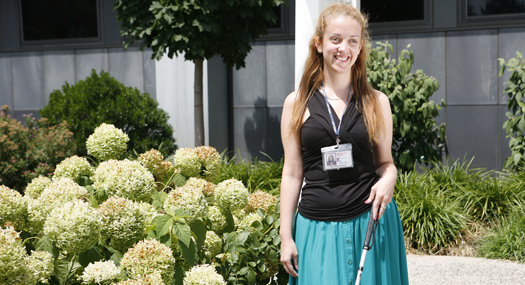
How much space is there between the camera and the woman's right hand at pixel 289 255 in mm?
2279

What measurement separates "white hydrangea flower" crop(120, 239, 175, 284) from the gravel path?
329 centimetres

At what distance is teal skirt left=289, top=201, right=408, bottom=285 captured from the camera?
7.26ft

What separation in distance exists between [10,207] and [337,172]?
119 cm

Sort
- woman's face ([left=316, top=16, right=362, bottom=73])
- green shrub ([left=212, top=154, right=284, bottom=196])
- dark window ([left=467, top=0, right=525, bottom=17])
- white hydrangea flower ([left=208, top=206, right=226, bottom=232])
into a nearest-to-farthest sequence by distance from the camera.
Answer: woman's face ([left=316, top=16, right=362, bottom=73]) → white hydrangea flower ([left=208, top=206, right=226, bottom=232]) → green shrub ([left=212, top=154, right=284, bottom=196]) → dark window ([left=467, top=0, right=525, bottom=17])

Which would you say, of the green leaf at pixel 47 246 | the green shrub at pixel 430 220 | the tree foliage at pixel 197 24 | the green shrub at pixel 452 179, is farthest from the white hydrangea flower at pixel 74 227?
the tree foliage at pixel 197 24

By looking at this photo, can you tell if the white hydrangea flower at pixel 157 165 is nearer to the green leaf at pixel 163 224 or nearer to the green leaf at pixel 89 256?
the green leaf at pixel 163 224

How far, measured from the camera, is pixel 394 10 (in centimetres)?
828

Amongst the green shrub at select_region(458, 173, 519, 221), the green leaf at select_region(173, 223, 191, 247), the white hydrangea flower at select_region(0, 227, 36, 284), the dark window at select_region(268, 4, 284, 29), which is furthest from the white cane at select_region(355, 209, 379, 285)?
the dark window at select_region(268, 4, 284, 29)

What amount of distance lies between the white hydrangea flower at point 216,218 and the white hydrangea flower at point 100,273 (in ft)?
2.29

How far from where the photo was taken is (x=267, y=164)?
25.4 ft

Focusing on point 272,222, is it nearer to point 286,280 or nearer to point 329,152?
point 286,280

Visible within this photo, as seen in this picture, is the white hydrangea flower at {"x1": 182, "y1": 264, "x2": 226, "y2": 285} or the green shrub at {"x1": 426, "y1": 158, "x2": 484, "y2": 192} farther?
the green shrub at {"x1": 426, "y1": 158, "x2": 484, "y2": 192}

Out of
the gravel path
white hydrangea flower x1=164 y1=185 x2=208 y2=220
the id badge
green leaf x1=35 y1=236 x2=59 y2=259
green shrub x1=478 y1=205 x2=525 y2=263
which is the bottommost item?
the gravel path

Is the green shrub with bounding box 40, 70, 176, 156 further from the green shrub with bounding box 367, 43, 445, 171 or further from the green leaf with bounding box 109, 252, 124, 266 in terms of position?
the green leaf with bounding box 109, 252, 124, 266
